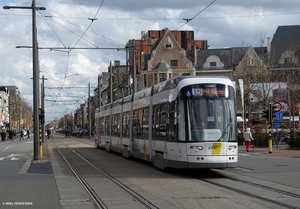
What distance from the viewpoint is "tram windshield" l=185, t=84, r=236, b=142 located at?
18625 mm

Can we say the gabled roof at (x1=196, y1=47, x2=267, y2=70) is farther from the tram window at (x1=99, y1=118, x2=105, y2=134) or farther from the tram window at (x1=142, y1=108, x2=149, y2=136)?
the tram window at (x1=142, y1=108, x2=149, y2=136)

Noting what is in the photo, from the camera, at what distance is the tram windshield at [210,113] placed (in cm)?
1862

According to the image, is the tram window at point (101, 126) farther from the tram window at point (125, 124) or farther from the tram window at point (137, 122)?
the tram window at point (137, 122)

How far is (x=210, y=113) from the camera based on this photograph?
1880cm

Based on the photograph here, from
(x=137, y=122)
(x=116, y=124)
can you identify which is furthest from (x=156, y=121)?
(x=116, y=124)

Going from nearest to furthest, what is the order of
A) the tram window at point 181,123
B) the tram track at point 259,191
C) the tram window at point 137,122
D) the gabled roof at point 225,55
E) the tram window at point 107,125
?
the tram track at point 259,191, the tram window at point 181,123, the tram window at point 137,122, the tram window at point 107,125, the gabled roof at point 225,55

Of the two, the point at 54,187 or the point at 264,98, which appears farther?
the point at 264,98

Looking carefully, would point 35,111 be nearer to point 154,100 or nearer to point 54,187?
point 154,100

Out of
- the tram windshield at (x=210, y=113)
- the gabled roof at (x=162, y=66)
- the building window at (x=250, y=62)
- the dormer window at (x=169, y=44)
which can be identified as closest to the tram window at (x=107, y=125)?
the tram windshield at (x=210, y=113)

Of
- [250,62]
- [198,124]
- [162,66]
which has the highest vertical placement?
[162,66]

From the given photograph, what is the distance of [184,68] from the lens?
78562 mm

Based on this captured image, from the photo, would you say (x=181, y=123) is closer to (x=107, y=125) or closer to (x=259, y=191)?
(x=259, y=191)

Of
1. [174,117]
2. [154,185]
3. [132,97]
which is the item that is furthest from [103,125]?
[154,185]

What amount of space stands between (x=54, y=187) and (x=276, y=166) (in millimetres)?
10978
